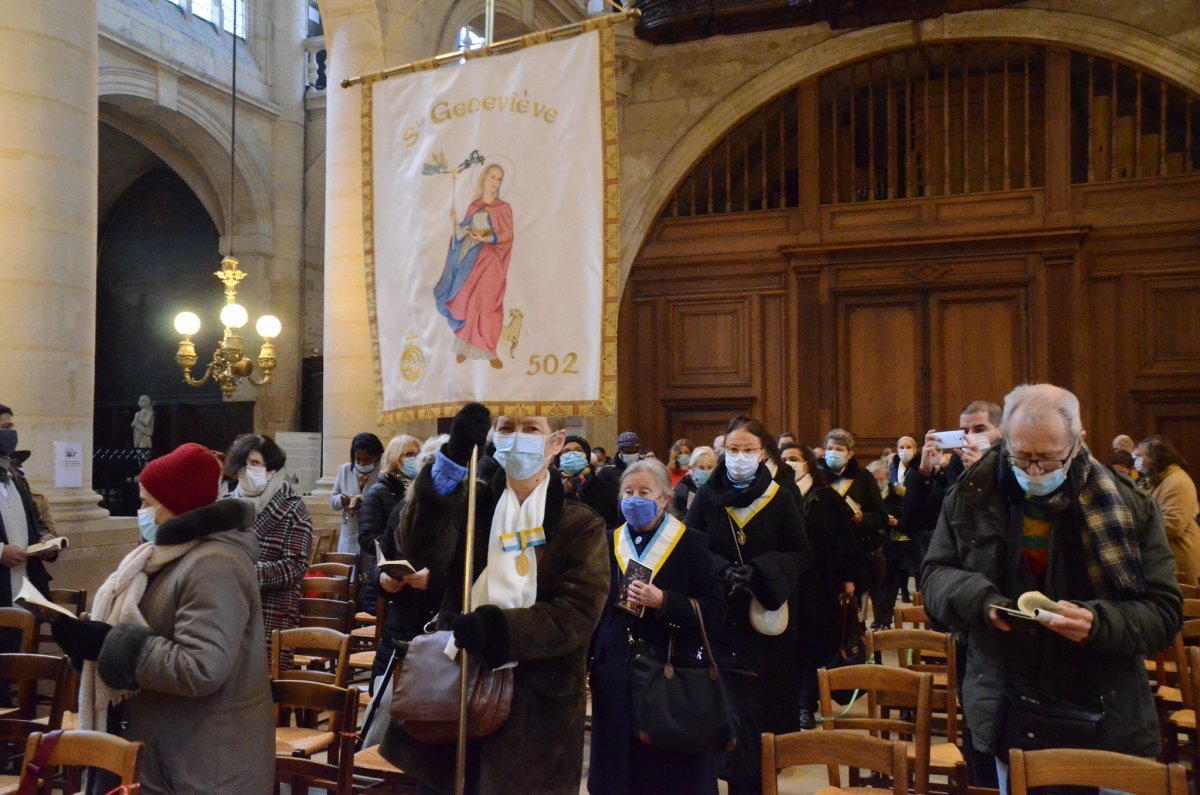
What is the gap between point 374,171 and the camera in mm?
4160

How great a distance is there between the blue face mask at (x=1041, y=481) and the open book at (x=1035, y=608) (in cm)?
30

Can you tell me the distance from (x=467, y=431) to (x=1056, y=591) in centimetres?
171

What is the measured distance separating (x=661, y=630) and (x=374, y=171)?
6.82ft

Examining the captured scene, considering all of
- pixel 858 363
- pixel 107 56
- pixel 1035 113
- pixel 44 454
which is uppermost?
pixel 107 56

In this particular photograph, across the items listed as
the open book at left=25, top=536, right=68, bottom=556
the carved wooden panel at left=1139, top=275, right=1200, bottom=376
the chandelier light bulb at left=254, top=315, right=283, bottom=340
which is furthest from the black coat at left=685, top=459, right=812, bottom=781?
the chandelier light bulb at left=254, top=315, right=283, bottom=340

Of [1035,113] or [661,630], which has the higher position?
[1035,113]

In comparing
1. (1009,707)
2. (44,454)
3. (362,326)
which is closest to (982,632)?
(1009,707)

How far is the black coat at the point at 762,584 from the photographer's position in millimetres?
4641

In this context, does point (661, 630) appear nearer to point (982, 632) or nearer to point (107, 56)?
point (982, 632)

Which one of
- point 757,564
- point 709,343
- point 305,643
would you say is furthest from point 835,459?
A: point 709,343

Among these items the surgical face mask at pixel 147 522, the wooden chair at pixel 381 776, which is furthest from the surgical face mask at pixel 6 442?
the wooden chair at pixel 381 776

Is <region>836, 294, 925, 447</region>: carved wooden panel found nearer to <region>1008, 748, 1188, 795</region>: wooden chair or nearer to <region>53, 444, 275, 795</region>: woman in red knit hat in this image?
<region>1008, 748, 1188, 795</region>: wooden chair

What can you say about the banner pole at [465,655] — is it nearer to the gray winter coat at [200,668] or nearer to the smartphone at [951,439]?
the gray winter coat at [200,668]

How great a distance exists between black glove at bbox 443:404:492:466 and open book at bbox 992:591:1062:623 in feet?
4.97
